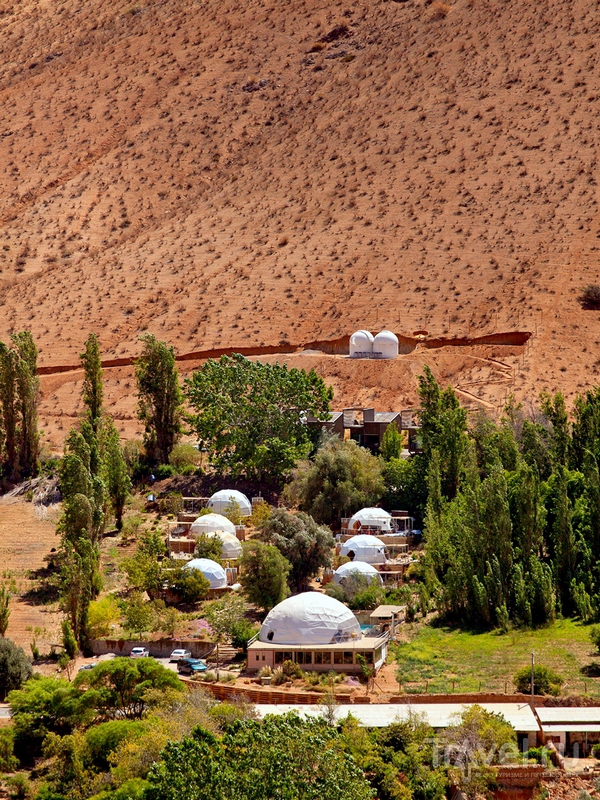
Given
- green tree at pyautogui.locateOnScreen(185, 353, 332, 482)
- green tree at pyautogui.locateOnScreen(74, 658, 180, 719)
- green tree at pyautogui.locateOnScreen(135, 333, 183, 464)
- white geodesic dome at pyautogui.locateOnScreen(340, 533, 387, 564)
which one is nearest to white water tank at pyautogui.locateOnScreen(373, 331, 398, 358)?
green tree at pyautogui.locateOnScreen(185, 353, 332, 482)

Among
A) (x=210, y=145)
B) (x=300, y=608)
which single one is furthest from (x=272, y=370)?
(x=210, y=145)

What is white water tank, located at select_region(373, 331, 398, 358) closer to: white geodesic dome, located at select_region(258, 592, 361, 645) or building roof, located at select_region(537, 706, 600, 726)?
white geodesic dome, located at select_region(258, 592, 361, 645)

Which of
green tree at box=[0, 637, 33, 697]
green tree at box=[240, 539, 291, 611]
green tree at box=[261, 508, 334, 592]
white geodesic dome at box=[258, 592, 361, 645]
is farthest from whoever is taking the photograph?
green tree at box=[261, 508, 334, 592]

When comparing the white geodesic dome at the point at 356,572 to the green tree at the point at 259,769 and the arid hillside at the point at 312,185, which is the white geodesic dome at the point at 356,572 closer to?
the green tree at the point at 259,769

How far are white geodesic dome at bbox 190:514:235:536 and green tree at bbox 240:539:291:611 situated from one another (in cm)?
708

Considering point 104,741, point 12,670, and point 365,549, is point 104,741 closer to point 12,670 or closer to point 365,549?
point 12,670

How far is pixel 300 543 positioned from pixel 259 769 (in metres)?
24.7

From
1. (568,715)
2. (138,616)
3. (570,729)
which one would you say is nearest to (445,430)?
(138,616)

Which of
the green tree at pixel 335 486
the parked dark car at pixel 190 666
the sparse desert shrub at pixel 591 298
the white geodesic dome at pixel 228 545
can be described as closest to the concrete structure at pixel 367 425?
the green tree at pixel 335 486

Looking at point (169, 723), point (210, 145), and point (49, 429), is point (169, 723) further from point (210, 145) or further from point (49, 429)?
point (210, 145)

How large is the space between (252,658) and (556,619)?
11211 millimetres

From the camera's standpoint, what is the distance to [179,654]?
51.3 m

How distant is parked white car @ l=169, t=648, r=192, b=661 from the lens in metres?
51.1

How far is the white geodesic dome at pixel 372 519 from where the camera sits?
6481 cm
